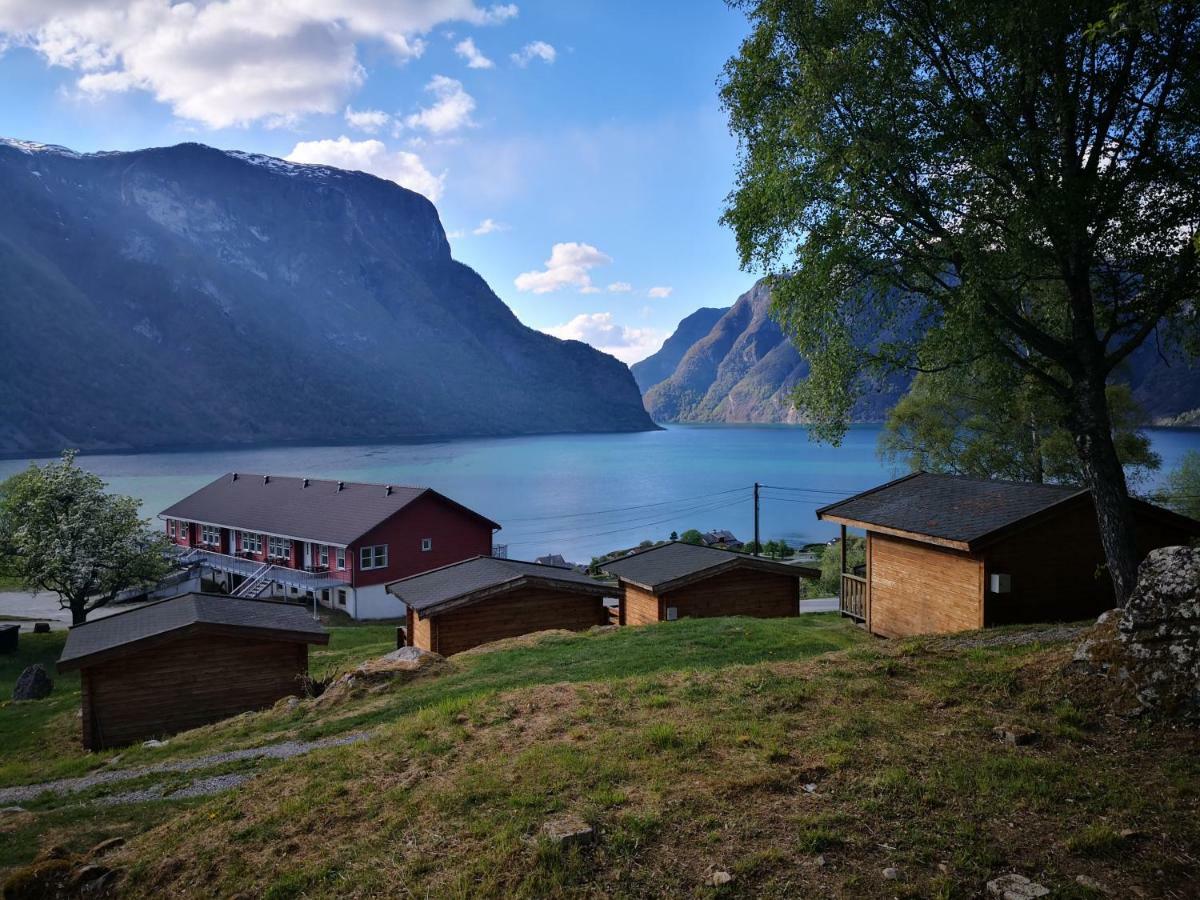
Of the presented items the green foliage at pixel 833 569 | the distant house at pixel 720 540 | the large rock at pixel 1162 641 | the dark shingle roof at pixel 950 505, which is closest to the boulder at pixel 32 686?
the dark shingle roof at pixel 950 505

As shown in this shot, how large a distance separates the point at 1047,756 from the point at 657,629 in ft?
41.6

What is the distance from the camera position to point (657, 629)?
19.5 meters

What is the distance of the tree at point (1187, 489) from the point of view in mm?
43719

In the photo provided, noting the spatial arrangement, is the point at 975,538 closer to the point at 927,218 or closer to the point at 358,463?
the point at 927,218

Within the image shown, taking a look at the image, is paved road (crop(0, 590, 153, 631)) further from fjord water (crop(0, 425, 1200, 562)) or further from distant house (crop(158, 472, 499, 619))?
fjord water (crop(0, 425, 1200, 562))

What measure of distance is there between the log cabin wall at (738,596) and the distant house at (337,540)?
27.2 m

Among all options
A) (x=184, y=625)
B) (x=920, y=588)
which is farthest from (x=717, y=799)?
(x=184, y=625)

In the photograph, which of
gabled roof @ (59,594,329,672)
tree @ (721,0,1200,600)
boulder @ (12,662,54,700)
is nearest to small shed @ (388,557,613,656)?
gabled roof @ (59,594,329,672)

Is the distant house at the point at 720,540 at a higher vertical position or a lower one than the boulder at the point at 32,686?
lower

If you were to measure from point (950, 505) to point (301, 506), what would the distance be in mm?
43868

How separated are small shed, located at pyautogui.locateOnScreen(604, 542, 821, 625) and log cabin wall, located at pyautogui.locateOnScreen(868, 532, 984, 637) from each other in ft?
12.2

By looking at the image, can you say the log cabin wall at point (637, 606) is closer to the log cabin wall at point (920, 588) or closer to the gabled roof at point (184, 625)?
the log cabin wall at point (920, 588)

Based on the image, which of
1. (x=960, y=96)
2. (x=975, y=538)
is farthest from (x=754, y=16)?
(x=975, y=538)

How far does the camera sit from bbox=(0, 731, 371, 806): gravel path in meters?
11.8
